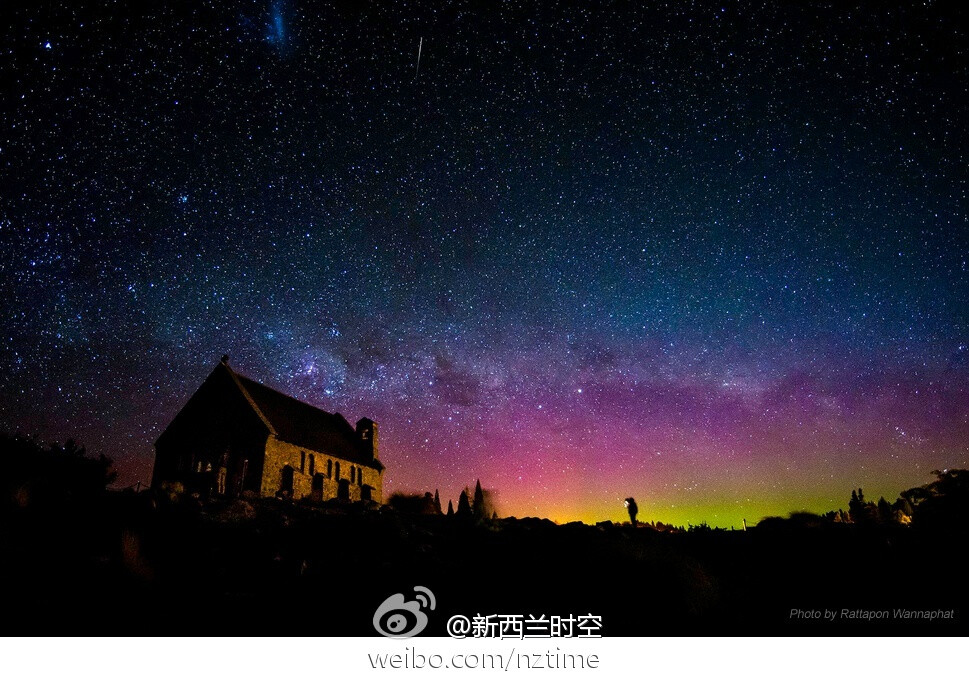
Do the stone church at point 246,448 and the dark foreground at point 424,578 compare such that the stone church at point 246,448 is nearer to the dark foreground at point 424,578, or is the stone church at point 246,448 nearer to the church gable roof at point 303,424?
the church gable roof at point 303,424

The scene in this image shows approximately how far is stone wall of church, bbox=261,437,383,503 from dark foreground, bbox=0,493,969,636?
16.0 metres

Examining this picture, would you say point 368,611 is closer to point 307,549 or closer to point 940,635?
point 307,549

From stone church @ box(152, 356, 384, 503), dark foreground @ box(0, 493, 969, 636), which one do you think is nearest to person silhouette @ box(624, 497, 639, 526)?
dark foreground @ box(0, 493, 969, 636)

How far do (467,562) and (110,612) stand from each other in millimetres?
6956

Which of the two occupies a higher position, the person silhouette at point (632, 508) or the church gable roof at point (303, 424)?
the church gable roof at point (303, 424)

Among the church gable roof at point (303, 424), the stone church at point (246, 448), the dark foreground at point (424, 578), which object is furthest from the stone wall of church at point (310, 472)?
the dark foreground at point (424, 578)

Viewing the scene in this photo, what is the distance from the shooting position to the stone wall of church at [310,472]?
99.5 feet

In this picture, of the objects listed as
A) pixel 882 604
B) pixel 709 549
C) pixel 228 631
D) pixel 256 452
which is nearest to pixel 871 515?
pixel 709 549

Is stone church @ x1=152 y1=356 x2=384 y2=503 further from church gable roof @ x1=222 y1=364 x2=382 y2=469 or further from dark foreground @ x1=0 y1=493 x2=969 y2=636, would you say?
dark foreground @ x1=0 y1=493 x2=969 y2=636

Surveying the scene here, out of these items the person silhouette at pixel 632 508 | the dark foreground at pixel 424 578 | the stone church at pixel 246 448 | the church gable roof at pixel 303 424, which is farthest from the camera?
the church gable roof at pixel 303 424

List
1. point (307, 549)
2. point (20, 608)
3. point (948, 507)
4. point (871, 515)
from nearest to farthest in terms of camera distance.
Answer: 1. point (20, 608)
2. point (307, 549)
3. point (948, 507)
4. point (871, 515)

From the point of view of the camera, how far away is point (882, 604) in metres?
9.67

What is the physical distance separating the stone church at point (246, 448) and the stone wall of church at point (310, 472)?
0.19 ft

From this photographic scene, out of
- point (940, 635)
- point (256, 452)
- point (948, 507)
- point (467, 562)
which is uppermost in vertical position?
point (256, 452)
